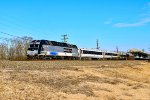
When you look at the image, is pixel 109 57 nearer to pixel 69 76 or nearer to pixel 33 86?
pixel 69 76

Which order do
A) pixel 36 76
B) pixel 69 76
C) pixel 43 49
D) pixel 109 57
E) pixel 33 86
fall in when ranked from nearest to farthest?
pixel 33 86 < pixel 36 76 < pixel 69 76 < pixel 43 49 < pixel 109 57

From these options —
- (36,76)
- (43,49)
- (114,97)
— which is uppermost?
(43,49)

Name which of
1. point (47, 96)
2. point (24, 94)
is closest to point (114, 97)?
point (47, 96)

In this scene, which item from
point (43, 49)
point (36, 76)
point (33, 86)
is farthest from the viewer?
point (43, 49)

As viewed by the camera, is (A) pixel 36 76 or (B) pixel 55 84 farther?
(A) pixel 36 76

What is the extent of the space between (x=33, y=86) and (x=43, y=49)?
97.7 feet

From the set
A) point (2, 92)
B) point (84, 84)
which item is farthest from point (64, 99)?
point (84, 84)

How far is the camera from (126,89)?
2053cm

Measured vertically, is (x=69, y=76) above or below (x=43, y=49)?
below

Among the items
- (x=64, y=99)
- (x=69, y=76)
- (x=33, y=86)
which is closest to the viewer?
(x=64, y=99)

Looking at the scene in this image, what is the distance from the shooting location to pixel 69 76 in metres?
22.3

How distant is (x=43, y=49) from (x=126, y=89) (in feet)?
88.0

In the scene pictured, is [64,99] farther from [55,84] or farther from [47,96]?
[55,84]

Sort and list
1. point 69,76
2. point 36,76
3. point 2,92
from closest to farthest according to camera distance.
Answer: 1. point 2,92
2. point 36,76
3. point 69,76
